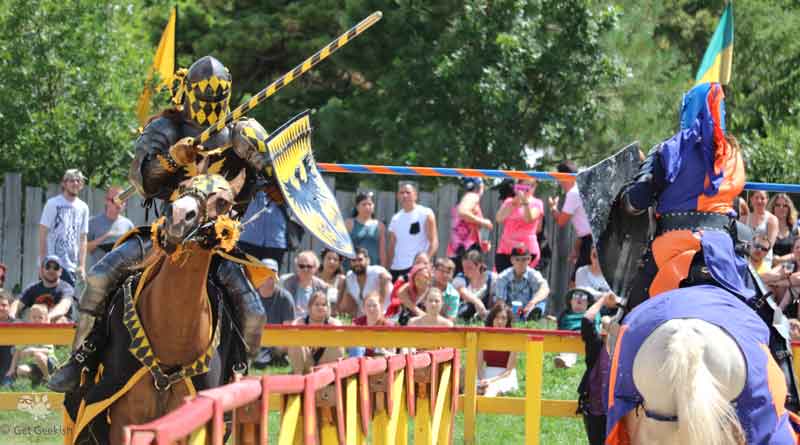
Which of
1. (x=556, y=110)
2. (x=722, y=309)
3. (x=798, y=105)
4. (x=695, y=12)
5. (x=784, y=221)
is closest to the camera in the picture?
(x=722, y=309)

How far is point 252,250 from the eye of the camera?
1323 centimetres

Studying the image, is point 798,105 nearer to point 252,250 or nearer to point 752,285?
point 252,250

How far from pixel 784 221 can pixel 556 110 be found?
5.30m

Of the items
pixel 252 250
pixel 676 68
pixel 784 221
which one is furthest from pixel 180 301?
pixel 676 68

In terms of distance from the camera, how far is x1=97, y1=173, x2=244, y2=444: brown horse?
21.7 ft

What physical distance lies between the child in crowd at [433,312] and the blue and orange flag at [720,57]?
4.23 meters

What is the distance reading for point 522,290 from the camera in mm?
13031

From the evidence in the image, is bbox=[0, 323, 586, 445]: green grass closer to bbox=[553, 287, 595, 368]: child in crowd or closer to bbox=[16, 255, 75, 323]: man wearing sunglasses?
bbox=[553, 287, 595, 368]: child in crowd

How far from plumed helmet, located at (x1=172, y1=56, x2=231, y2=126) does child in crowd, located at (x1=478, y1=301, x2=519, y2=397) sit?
4.17 metres

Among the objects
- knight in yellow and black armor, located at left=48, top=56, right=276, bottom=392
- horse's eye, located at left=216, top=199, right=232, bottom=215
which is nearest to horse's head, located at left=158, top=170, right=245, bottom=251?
horse's eye, located at left=216, top=199, right=232, bottom=215

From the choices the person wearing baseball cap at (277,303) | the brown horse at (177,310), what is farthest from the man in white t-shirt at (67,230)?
the brown horse at (177,310)

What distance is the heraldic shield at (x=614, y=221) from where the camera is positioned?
8203 millimetres

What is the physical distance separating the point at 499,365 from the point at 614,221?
3651 millimetres

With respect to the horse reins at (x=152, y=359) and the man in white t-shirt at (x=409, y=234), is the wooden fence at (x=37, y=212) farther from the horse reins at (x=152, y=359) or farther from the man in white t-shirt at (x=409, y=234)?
the horse reins at (x=152, y=359)
